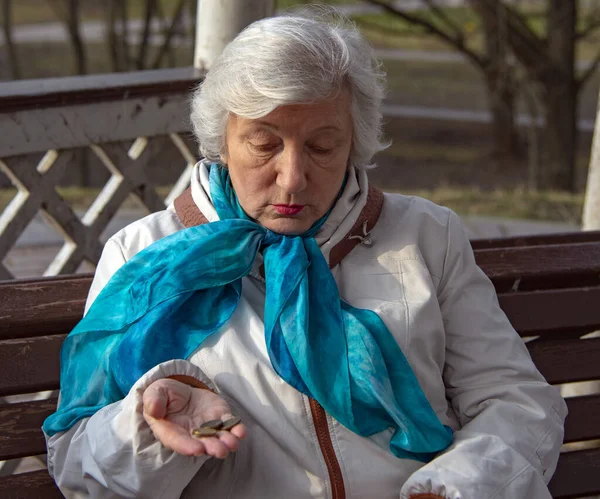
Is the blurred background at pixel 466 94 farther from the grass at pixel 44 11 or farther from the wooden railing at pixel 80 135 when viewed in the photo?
the grass at pixel 44 11

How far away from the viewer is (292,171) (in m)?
2.36

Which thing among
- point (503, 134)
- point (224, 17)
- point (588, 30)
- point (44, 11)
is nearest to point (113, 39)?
point (588, 30)

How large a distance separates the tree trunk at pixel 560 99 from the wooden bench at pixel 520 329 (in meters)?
7.30

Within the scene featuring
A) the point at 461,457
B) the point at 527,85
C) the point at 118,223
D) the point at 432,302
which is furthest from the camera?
the point at 527,85

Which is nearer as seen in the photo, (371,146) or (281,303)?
(281,303)

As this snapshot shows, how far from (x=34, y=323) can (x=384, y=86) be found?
3.44 ft

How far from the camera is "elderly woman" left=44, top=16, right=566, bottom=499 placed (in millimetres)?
→ 2250

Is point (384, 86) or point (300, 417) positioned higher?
point (384, 86)

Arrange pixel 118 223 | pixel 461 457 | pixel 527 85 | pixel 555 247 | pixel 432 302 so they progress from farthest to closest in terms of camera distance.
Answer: pixel 527 85 → pixel 118 223 → pixel 555 247 → pixel 432 302 → pixel 461 457

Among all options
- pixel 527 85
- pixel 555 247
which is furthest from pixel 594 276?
pixel 527 85

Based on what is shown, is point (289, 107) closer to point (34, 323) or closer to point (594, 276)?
point (34, 323)

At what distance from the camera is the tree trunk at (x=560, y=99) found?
9930mm

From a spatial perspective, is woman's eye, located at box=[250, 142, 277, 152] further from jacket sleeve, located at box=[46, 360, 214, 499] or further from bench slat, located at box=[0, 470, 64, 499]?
bench slat, located at box=[0, 470, 64, 499]

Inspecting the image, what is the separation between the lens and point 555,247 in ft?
9.67
